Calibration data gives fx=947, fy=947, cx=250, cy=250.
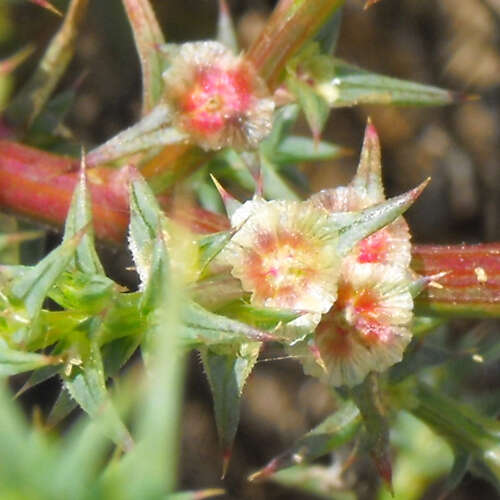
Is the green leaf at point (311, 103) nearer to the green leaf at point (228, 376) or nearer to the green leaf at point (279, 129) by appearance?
the green leaf at point (279, 129)

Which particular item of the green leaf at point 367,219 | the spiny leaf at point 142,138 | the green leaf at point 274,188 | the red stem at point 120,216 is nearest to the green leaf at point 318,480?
the green leaf at point 274,188

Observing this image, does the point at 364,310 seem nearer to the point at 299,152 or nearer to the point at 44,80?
the point at 299,152

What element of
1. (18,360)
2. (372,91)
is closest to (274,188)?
Result: (372,91)

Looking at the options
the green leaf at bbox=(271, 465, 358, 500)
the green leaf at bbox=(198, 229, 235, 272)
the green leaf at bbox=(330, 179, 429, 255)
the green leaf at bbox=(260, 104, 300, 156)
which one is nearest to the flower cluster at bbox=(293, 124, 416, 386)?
the green leaf at bbox=(330, 179, 429, 255)

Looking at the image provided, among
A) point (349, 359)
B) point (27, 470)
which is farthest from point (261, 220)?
point (27, 470)

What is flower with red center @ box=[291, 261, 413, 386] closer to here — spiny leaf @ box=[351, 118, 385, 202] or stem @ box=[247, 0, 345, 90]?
spiny leaf @ box=[351, 118, 385, 202]

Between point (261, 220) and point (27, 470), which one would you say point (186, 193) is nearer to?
point (261, 220)

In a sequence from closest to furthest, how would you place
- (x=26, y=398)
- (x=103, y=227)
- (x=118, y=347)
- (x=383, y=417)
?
(x=118, y=347) → (x=383, y=417) → (x=103, y=227) → (x=26, y=398)
